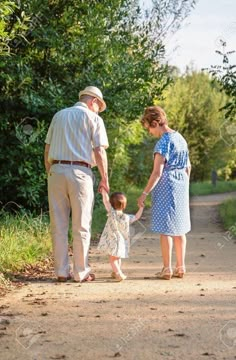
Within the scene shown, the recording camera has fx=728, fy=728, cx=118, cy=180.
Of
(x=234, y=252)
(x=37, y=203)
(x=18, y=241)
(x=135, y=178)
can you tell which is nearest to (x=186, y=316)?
(x=18, y=241)

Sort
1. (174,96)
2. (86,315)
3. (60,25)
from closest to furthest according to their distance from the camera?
(86,315)
(60,25)
(174,96)

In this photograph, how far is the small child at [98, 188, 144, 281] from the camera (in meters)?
8.18

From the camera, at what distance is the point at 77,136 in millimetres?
7973

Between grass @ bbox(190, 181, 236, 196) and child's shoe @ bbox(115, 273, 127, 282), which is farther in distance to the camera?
grass @ bbox(190, 181, 236, 196)

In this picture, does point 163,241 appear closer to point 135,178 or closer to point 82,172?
point 82,172

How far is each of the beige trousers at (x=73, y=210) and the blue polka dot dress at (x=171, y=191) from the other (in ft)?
2.83

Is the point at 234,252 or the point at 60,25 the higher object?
the point at 60,25

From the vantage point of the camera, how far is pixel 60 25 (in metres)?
13.0

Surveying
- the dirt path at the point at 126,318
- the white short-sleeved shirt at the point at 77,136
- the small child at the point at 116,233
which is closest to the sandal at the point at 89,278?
the dirt path at the point at 126,318

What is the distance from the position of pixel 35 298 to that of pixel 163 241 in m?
Answer: 1.99

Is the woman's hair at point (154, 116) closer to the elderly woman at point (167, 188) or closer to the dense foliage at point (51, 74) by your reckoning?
the elderly woman at point (167, 188)

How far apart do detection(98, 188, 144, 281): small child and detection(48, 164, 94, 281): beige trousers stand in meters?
0.24

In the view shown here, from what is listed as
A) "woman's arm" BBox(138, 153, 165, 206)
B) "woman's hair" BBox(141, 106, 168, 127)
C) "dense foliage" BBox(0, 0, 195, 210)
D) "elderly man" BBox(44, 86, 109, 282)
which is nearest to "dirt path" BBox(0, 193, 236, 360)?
"elderly man" BBox(44, 86, 109, 282)

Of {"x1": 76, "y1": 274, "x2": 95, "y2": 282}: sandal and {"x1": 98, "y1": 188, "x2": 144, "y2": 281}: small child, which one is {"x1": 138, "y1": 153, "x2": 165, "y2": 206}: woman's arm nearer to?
{"x1": 98, "y1": 188, "x2": 144, "y2": 281}: small child
